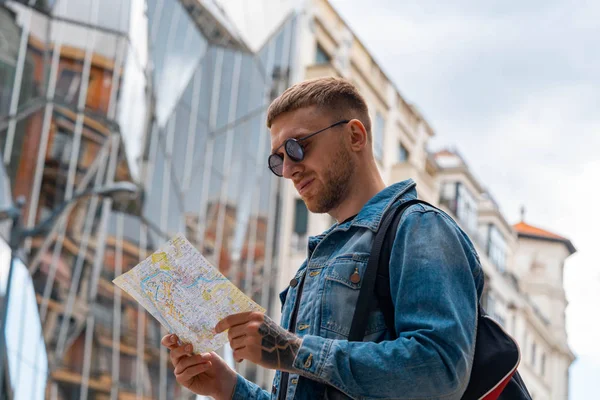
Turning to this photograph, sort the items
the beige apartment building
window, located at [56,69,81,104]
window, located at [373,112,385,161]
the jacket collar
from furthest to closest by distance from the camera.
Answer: window, located at [373,112,385,161]
the beige apartment building
window, located at [56,69,81,104]
the jacket collar

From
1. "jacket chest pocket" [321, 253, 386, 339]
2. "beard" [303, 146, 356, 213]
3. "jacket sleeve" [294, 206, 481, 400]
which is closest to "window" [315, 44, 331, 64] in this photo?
"beard" [303, 146, 356, 213]

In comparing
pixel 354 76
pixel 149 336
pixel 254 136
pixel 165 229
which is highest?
pixel 354 76

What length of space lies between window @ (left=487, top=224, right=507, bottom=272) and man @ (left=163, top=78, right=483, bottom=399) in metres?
47.6

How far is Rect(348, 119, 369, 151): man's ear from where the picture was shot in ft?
12.6

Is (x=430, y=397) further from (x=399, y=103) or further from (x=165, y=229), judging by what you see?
(x=399, y=103)

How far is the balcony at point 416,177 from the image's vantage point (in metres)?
39.6

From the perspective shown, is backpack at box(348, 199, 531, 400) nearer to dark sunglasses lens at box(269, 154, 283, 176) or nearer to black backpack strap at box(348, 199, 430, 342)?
black backpack strap at box(348, 199, 430, 342)

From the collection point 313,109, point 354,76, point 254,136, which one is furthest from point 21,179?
point 313,109

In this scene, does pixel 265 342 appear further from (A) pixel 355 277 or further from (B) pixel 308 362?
(A) pixel 355 277

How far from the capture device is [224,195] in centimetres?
3164

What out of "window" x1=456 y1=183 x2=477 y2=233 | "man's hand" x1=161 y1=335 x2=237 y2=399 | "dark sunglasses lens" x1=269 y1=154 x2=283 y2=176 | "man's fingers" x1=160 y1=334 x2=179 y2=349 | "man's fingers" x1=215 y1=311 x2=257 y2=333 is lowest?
"man's hand" x1=161 y1=335 x2=237 y2=399

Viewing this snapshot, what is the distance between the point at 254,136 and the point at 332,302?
98.8 ft

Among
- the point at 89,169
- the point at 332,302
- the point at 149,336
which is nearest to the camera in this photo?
the point at 332,302

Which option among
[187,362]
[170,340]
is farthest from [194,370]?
[170,340]
